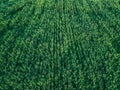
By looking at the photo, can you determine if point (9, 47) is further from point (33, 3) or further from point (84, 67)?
point (33, 3)

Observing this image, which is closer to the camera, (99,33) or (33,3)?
(99,33)

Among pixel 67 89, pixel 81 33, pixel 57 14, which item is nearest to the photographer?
pixel 67 89

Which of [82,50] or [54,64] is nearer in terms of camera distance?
[54,64]

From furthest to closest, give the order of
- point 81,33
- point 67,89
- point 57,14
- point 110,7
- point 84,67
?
1. point 110,7
2. point 57,14
3. point 81,33
4. point 84,67
5. point 67,89

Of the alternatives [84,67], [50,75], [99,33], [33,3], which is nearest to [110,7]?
[99,33]

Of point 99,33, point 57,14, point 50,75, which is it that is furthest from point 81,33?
point 50,75

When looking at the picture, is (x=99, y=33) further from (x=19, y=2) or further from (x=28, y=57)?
(x=19, y=2)
